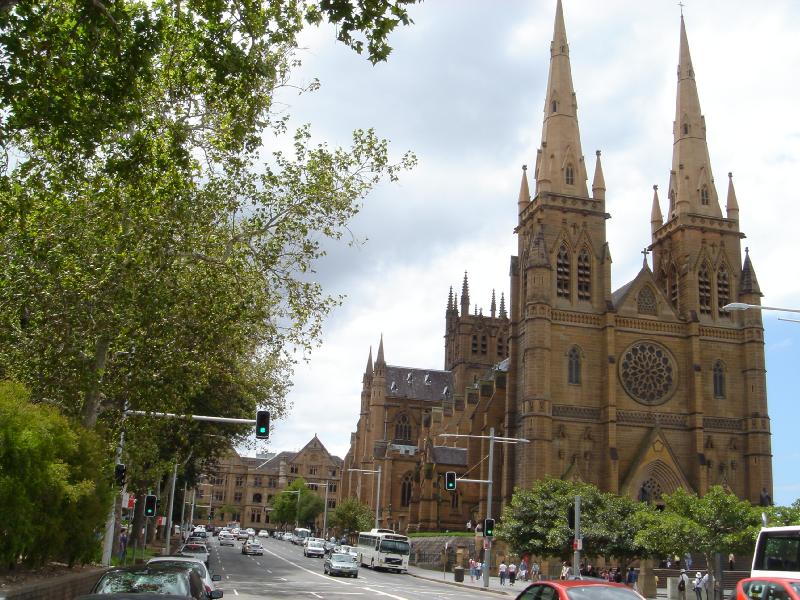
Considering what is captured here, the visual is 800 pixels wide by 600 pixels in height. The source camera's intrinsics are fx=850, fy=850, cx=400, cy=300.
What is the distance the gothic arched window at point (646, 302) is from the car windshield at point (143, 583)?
2116 inches

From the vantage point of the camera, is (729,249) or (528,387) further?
(729,249)

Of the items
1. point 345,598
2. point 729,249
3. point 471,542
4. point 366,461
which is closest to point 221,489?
point 366,461

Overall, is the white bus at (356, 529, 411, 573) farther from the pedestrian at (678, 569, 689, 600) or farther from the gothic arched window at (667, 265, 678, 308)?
the gothic arched window at (667, 265, 678, 308)

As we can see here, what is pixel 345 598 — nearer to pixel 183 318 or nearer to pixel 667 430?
pixel 183 318

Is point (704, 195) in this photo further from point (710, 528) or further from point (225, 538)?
point (225, 538)

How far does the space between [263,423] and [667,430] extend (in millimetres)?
43274

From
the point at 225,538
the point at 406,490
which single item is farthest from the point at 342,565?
the point at 225,538

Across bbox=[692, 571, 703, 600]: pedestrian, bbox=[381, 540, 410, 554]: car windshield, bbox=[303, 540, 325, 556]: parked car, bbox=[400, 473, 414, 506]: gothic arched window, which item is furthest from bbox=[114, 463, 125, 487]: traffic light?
bbox=[400, 473, 414, 506]: gothic arched window

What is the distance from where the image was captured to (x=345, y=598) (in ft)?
83.1

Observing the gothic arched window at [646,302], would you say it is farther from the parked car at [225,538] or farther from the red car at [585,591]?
the red car at [585,591]

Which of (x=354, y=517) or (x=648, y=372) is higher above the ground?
(x=648, y=372)

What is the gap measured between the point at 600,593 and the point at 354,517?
76672mm

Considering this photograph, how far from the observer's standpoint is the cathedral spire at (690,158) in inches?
2552

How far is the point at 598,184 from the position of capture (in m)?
64.2
